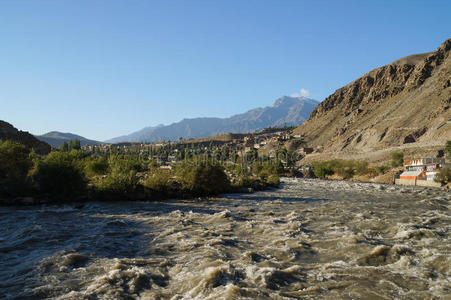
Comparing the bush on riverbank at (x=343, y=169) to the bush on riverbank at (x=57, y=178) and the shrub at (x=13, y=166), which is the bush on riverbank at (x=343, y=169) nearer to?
the bush on riverbank at (x=57, y=178)

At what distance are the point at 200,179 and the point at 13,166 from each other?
19.2 m

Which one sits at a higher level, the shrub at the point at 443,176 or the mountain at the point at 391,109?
the mountain at the point at 391,109

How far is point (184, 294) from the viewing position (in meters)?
8.84

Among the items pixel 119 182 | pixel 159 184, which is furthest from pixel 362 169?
pixel 119 182

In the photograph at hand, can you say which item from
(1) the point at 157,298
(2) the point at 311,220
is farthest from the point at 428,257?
(1) the point at 157,298

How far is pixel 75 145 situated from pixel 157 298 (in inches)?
5751

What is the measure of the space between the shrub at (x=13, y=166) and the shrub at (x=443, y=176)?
5614 centimetres

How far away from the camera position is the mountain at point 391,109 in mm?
99156

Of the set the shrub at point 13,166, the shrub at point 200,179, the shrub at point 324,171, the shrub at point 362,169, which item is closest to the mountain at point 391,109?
the shrub at point 362,169

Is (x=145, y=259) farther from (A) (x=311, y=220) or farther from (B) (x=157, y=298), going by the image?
(A) (x=311, y=220)

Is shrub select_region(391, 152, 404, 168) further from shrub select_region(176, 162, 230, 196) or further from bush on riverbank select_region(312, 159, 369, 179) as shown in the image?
shrub select_region(176, 162, 230, 196)

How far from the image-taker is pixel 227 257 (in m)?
12.1

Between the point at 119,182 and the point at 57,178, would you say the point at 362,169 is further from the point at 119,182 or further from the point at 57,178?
the point at 57,178

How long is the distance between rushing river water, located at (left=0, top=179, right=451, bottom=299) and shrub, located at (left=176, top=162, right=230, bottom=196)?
45.0 feet
